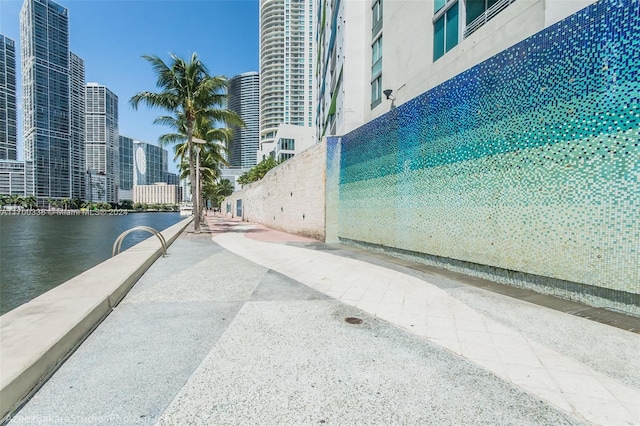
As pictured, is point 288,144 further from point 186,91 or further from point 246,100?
point 246,100

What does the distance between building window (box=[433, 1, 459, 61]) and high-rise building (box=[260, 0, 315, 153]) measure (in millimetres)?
98672

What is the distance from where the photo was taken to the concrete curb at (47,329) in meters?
2.29

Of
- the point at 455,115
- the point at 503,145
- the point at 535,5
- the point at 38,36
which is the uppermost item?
the point at 38,36

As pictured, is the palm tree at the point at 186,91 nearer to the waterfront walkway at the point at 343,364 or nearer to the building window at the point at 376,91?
the building window at the point at 376,91

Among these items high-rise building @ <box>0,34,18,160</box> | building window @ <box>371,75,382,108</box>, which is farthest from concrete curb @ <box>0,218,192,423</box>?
high-rise building @ <box>0,34,18,160</box>

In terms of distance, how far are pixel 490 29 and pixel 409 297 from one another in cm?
809

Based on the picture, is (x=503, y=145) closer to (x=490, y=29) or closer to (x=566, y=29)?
(x=566, y=29)

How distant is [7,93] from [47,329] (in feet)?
451

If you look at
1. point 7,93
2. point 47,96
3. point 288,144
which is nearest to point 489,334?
point 288,144

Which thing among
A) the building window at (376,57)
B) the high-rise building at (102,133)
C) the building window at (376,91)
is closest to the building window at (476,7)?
the building window at (376,91)

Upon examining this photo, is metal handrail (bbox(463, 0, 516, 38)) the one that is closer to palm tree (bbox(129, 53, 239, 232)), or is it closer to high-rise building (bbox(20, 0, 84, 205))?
palm tree (bbox(129, 53, 239, 232))

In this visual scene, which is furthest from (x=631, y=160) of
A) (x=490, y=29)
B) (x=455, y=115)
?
(x=490, y=29)

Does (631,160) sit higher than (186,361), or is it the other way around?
(631,160)

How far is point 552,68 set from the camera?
5078 mm
